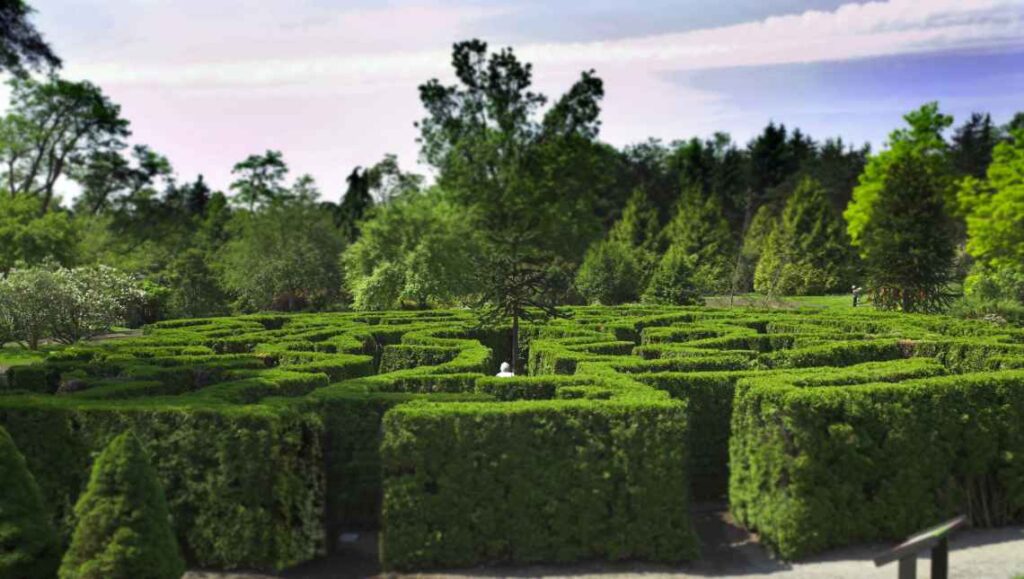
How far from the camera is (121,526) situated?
7766 millimetres

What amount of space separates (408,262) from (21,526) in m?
27.1

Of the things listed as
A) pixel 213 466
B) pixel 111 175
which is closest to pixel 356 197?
pixel 111 175

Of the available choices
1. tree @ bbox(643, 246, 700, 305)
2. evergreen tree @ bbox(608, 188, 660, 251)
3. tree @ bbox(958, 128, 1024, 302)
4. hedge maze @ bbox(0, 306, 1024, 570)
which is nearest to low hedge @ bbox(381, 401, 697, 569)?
hedge maze @ bbox(0, 306, 1024, 570)

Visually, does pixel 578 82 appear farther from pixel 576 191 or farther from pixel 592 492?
pixel 592 492

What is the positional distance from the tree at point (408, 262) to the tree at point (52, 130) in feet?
79.2

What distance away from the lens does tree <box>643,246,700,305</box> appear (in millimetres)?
38094

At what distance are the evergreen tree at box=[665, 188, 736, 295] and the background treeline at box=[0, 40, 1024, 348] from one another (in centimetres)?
21

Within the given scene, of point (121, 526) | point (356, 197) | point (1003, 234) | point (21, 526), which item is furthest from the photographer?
point (356, 197)

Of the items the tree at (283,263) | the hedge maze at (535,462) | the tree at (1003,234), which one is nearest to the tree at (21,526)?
the hedge maze at (535,462)

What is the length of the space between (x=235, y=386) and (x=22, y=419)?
2.69 metres

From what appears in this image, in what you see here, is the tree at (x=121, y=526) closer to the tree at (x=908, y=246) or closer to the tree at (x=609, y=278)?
the tree at (x=908, y=246)

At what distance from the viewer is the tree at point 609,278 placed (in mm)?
43125

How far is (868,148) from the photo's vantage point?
75.9 m

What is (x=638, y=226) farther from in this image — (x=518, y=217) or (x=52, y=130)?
(x=52, y=130)
